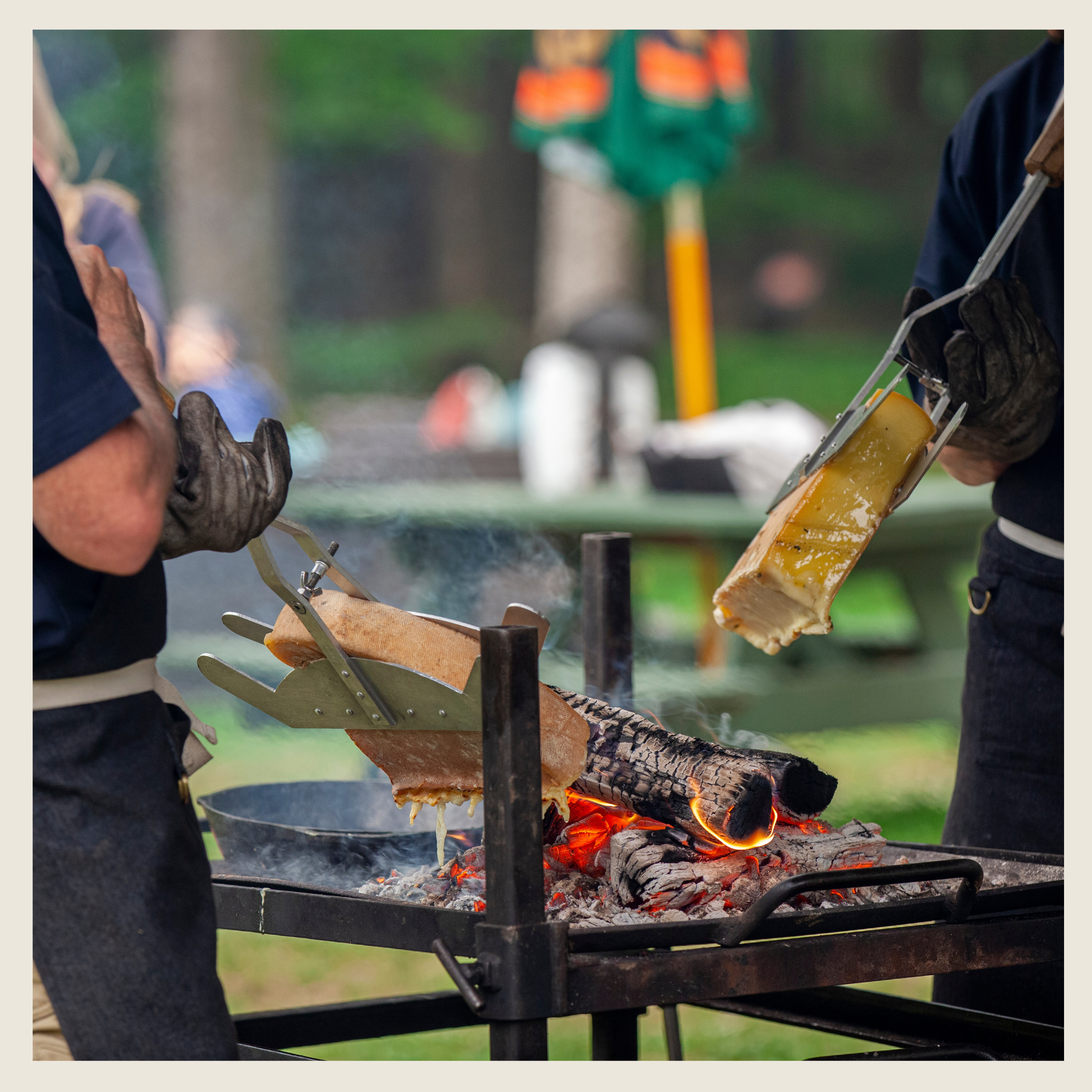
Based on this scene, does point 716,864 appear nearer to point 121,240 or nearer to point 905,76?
point 121,240

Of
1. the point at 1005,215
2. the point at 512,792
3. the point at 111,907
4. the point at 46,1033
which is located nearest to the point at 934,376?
the point at 1005,215

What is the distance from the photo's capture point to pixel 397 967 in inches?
164

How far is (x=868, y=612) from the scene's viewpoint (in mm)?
10891

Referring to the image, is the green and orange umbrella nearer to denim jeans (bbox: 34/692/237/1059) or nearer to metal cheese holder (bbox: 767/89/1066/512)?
metal cheese holder (bbox: 767/89/1066/512)

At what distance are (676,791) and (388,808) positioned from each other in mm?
778

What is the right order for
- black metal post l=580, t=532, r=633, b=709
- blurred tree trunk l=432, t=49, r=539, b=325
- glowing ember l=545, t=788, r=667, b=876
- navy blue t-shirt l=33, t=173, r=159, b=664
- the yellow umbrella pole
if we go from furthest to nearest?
blurred tree trunk l=432, t=49, r=539, b=325 < the yellow umbrella pole < black metal post l=580, t=532, r=633, b=709 < glowing ember l=545, t=788, r=667, b=876 < navy blue t-shirt l=33, t=173, r=159, b=664

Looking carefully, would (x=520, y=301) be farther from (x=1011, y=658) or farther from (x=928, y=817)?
(x=1011, y=658)

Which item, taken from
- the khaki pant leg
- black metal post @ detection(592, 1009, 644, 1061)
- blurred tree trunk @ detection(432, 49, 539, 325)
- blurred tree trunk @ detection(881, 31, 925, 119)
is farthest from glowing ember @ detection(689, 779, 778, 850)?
blurred tree trunk @ detection(881, 31, 925, 119)

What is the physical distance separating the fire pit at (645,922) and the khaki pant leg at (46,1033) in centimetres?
46

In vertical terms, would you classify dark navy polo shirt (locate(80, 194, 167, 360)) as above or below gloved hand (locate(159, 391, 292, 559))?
above

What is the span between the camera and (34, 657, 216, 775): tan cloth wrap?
1.52m

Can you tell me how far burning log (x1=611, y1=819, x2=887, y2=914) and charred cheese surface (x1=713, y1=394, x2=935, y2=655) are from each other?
32 cm

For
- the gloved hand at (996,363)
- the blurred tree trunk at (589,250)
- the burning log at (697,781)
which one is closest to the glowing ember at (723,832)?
the burning log at (697,781)

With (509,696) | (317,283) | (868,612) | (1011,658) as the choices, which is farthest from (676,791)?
(317,283)
